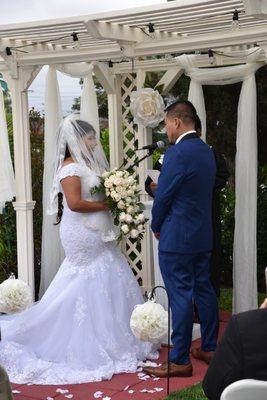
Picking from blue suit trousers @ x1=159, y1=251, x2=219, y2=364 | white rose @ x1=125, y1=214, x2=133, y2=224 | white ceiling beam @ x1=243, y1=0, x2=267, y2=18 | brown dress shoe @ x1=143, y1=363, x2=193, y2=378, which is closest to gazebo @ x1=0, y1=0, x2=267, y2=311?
white ceiling beam @ x1=243, y1=0, x2=267, y2=18

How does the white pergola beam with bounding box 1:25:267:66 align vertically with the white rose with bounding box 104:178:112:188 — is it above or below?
above

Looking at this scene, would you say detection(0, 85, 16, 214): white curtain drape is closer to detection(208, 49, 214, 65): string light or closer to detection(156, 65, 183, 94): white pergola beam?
detection(156, 65, 183, 94): white pergola beam

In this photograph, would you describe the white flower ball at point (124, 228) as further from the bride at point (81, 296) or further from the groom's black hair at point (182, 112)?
the groom's black hair at point (182, 112)

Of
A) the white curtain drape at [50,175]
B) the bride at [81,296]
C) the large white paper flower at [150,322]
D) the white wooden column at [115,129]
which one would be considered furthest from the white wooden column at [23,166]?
the large white paper flower at [150,322]

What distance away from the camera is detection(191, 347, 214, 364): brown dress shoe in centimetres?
579

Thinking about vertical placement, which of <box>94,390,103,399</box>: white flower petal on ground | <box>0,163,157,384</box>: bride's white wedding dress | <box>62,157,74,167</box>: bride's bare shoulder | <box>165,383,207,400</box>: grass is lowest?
<box>94,390,103,399</box>: white flower petal on ground

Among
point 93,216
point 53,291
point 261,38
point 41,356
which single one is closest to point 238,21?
point 261,38

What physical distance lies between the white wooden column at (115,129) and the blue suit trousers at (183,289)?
2881 millimetres

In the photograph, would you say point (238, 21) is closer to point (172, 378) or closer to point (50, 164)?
point (50, 164)

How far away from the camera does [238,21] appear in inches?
250

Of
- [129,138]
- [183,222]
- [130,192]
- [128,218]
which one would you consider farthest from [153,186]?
[129,138]

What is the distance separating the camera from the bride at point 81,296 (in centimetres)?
584

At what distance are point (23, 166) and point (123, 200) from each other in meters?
1.99

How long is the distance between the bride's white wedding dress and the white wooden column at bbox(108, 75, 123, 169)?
6.82 feet
